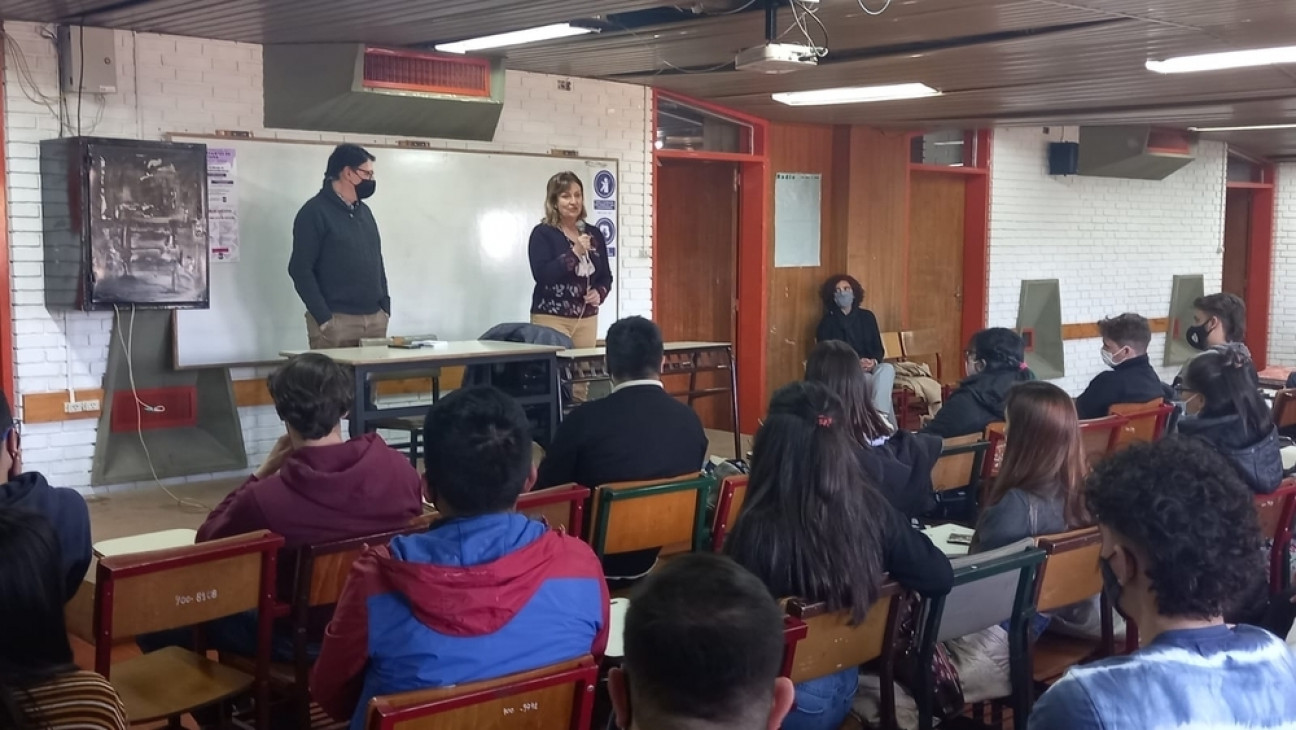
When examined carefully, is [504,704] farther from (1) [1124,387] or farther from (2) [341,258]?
(2) [341,258]

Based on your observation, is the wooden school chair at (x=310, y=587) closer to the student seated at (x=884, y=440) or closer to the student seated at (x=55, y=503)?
the student seated at (x=55, y=503)

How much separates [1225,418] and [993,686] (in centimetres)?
170

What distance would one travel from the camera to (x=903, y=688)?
2.80 metres

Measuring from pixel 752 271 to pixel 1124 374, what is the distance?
3.83 meters

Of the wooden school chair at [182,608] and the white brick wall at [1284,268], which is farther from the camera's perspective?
the white brick wall at [1284,268]

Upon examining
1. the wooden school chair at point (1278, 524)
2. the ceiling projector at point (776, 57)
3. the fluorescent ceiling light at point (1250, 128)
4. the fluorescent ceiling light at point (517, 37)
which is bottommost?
the wooden school chair at point (1278, 524)

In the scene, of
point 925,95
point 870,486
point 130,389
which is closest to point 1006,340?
point 870,486

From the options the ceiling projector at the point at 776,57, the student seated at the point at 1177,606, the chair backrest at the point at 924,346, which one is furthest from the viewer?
the chair backrest at the point at 924,346

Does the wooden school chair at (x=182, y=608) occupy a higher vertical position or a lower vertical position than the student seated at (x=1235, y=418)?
lower

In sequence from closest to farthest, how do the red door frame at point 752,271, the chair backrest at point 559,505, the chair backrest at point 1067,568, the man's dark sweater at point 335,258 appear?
the chair backrest at point 1067,568, the chair backrest at point 559,505, the man's dark sweater at point 335,258, the red door frame at point 752,271

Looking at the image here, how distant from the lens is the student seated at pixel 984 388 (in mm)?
4797

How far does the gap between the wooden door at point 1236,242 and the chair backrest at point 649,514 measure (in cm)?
1223

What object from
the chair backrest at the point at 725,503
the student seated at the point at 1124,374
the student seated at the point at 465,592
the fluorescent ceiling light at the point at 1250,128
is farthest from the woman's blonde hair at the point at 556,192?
the fluorescent ceiling light at the point at 1250,128

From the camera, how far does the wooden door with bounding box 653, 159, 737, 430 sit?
885 centimetres
